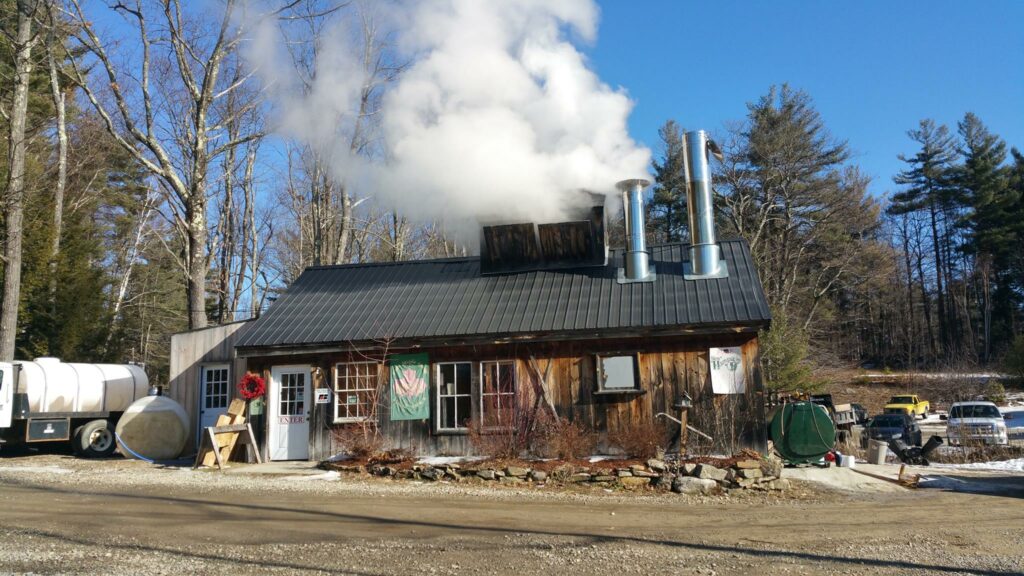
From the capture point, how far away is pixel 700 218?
→ 46.2 ft

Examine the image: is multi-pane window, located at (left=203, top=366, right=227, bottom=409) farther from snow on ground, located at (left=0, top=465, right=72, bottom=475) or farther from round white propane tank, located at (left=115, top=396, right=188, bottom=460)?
snow on ground, located at (left=0, top=465, right=72, bottom=475)

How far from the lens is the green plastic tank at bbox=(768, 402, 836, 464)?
12.4 metres

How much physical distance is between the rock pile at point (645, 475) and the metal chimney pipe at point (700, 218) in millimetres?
4132

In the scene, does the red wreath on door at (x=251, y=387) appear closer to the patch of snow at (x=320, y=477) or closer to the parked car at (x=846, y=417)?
the patch of snow at (x=320, y=477)

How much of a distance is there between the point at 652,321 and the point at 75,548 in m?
9.12

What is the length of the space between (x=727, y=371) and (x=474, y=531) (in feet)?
20.7

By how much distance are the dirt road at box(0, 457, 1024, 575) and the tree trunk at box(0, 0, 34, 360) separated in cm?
815

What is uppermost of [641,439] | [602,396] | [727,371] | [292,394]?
[727,371]

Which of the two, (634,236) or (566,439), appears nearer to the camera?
(566,439)

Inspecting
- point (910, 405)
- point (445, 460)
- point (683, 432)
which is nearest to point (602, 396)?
point (683, 432)

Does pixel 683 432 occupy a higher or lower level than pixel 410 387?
lower

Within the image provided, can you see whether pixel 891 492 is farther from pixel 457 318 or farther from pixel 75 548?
pixel 75 548

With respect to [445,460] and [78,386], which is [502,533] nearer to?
[445,460]

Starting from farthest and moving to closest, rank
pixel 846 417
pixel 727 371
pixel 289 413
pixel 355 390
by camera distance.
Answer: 1. pixel 846 417
2. pixel 289 413
3. pixel 355 390
4. pixel 727 371
